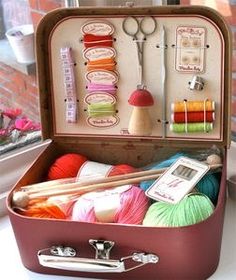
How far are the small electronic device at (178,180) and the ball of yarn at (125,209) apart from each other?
18 millimetres

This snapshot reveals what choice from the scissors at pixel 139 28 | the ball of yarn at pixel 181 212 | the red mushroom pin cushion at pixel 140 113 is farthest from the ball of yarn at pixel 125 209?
the scissors at pixel 139 28

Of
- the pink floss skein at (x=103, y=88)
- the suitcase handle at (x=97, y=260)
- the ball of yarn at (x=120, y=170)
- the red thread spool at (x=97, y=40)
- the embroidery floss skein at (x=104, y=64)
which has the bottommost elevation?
the suitcase handle at (x=97, y=260)

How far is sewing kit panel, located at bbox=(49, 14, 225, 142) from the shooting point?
32.5 inches

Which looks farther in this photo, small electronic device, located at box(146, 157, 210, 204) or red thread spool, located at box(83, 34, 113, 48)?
red thread spool, located at box(83, 34, 113, 48)

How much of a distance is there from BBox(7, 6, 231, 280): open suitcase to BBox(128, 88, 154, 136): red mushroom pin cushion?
0.02 m

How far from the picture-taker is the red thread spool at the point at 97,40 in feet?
2.80

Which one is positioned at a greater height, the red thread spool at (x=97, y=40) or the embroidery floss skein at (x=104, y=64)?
the red thread spool at (x=97, y=40)

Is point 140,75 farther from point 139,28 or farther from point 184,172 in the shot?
point 184,172

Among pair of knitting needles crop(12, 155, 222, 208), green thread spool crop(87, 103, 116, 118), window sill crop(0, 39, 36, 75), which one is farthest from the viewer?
window sill crop(0, 39, 36, 75)

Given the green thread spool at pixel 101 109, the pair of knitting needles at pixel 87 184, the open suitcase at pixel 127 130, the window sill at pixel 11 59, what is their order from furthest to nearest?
1. the window sill at pixel 11 59
2. the green thread spool at pixel 101 109
3. the pair of knitting needles at pixel 87 184
4. the open suitcase at pixel 127 130

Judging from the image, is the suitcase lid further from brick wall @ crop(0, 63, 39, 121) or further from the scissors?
brick wall @ crop(0, 63, 39, 121)

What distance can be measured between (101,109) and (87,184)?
15 centimetres

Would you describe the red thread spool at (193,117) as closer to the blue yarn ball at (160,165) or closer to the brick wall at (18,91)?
the blue yarn ball at (160,165)

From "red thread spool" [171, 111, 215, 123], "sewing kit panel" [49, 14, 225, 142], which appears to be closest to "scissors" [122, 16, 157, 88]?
"sewing kit panel" [49, 14, 225, 142]
